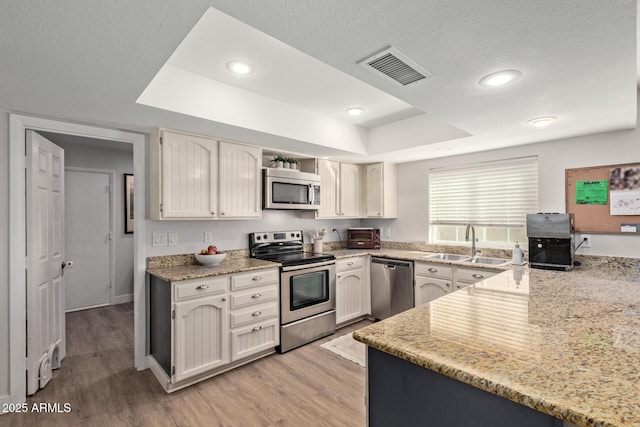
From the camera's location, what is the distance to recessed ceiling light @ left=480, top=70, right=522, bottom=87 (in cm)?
169

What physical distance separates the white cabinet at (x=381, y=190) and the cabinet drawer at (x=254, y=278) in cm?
185

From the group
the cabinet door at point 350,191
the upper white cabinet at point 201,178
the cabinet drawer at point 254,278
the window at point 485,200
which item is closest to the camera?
the upper white cabinet at point 201,178

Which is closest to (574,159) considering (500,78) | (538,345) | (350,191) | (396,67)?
(500,78)

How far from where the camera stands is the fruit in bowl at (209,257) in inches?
113

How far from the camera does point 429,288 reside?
343 cm

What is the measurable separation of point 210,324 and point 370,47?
7.68 ft

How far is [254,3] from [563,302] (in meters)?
2.02

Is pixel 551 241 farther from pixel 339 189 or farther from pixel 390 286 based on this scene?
pixel 339 189

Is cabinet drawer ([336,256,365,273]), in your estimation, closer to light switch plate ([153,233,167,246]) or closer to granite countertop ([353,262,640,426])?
light switch plate ([153,233,167,246])

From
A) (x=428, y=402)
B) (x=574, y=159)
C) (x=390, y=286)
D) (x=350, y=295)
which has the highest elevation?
(x=574, y=159)

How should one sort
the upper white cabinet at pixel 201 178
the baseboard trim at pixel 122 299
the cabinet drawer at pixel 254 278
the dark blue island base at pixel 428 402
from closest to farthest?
the dark blue island base at pixel 428 402, the upper white cabinet at pixel 201 178, the cabinet drawer at pixel 254 278, the baseboard trim at pixel 122 299

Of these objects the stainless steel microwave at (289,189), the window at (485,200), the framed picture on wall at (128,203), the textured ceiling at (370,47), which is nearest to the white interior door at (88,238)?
the framed picture on wall at (128,203)

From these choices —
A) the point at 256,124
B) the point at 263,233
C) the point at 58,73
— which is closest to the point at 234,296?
the point at 263,233

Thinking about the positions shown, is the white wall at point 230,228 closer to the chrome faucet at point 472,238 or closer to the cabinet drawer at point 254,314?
the cabinet drawer at point 254,314
